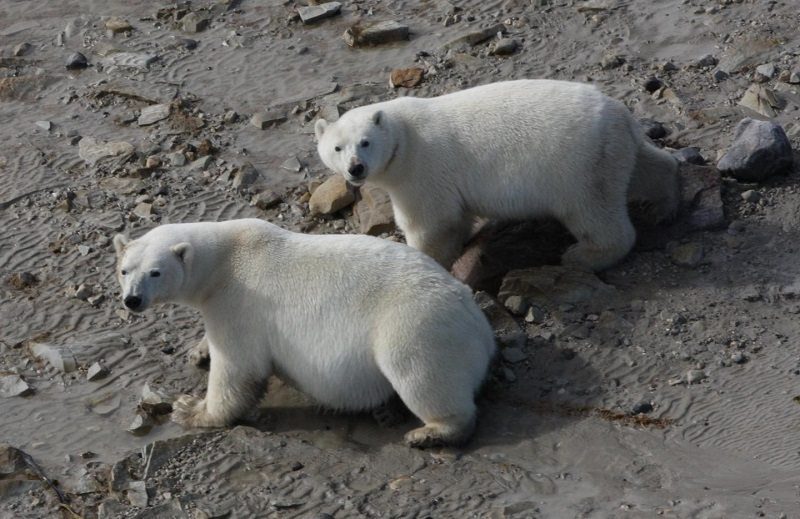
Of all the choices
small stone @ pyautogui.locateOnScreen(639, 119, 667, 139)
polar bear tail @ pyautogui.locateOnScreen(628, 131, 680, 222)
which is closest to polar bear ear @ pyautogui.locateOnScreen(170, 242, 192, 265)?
polar bear tail @ pyautogui.locateOnScreen(628, 131, 680, 222)

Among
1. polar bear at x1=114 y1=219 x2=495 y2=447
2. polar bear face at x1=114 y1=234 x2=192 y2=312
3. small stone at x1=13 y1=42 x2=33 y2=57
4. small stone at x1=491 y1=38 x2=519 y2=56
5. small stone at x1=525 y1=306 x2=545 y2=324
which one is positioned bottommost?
small stone at x1=525 y1=306 x2=545 y2=324

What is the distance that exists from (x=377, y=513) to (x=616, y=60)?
24.1ft

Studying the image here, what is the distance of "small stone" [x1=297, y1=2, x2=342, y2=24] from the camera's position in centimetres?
1557

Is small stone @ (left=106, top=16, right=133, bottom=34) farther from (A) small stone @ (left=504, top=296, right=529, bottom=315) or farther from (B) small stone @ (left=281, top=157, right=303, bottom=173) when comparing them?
(A) small stone @ (left=504, top=296, right=529, bottom=315)

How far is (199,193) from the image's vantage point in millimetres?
12672

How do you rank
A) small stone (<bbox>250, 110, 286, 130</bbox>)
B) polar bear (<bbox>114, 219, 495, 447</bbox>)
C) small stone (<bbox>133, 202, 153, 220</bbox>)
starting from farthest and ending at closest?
small stone (<bbox>250, 110, 286, 130</bbox>) < small stone (<bbox>133, 202, 153, 220</bbox>) < polar bear (<bbox>114, 219, 495, 447</bbox>)

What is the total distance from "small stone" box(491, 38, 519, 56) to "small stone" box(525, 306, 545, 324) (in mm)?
4978

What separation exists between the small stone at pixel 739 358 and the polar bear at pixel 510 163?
1647 mm

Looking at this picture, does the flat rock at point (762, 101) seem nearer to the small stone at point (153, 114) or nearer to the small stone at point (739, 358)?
the small stone at point (739, 358)

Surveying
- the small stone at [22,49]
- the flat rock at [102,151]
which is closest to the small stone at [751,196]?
the flat rock at [102,151]

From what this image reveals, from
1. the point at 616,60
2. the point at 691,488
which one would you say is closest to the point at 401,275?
the point at 691,488

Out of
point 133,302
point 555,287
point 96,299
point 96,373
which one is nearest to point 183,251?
point 133,302

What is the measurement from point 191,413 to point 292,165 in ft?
13.7

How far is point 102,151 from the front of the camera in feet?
44.5
